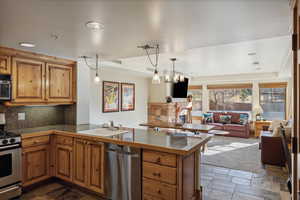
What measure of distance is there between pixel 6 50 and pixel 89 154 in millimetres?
2016

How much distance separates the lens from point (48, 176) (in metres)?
3.14

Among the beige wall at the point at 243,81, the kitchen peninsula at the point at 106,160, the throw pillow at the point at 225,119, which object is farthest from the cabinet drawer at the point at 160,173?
the throw pillow at the point at 225,119

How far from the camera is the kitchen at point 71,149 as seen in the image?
212 cm

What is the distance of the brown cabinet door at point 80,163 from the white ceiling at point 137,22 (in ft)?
4.90

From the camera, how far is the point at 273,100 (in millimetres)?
7375

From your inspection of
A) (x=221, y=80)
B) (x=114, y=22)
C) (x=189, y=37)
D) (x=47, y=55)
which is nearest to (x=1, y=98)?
(x=47, y=55)

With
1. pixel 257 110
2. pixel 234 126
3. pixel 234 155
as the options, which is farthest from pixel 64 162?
pixel 257 110

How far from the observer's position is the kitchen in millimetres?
2123

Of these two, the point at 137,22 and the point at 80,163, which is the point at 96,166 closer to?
the point at 80,163

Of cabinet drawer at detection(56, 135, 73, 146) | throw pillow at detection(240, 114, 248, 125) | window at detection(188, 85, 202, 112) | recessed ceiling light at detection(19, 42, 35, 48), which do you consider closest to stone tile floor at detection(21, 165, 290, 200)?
cabinet drawer at detection(56, 135, 73, 146)

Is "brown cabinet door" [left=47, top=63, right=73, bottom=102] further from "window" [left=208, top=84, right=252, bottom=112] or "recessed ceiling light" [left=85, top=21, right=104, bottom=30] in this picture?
"window" [left=208, top=84, right=252, bottom=112]

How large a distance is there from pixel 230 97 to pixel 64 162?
7.34 meters

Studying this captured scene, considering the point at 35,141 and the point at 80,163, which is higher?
the point at 35,141

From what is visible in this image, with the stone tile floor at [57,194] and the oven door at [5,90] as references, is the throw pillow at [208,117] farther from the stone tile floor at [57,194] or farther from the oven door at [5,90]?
the oven door at [5,90]
